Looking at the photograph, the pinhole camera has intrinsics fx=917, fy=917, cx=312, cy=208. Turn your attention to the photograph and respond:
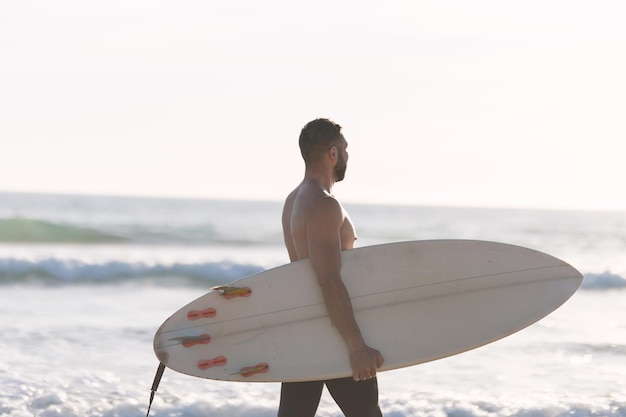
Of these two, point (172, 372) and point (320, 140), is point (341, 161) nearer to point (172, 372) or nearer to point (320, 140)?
point (320, 140)

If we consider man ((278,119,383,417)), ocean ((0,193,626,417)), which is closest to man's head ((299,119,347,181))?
man ((278,119,383,417))

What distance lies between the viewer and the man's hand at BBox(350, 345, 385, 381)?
2.76 m

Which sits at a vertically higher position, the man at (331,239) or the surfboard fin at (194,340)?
the man at (331,239)

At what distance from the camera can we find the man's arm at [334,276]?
8.87 ft

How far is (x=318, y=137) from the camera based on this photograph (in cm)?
279

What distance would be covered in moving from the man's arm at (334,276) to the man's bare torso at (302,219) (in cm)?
3

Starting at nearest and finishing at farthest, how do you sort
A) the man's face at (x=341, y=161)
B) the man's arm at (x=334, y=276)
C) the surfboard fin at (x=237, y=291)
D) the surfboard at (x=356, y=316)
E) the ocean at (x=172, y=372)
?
the man's arm at (x=334, y=276) → the man's face at (x=341, y=161) → the surfboard at (x=356, y=316) → the surfboard fin at (x=237, y=291) → the ocean at (x=172, y=372)

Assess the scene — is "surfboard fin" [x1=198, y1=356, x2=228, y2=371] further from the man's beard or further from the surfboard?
the man's beard

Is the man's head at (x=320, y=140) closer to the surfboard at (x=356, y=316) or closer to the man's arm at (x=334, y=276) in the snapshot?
the man's arm at (x=334, y=276)

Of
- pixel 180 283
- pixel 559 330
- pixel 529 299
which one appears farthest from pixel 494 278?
pixel 180 283

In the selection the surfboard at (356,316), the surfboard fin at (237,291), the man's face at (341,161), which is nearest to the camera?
the man's face at (341,161)

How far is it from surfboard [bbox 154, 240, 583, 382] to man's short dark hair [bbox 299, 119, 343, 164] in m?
0.36

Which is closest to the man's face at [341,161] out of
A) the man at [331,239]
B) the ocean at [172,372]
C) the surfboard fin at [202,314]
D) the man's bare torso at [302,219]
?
the man at [331,239]

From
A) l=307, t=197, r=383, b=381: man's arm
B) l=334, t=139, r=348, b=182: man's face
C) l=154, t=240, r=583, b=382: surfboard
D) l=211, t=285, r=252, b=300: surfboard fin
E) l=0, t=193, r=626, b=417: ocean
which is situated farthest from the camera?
l=0, t=193, r=626, b=417: ocean
